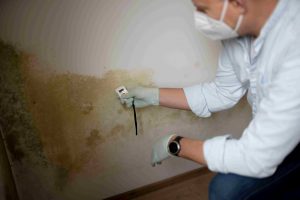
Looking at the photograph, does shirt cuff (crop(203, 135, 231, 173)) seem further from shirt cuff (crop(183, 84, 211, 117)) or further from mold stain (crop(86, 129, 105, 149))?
mold stain (crop(86, 129, 105, 149))

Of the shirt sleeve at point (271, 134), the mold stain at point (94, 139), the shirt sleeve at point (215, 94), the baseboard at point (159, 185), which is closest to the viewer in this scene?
the shirt sleeve at point (271, 134)

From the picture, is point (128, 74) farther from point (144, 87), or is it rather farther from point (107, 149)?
point (107, 149)

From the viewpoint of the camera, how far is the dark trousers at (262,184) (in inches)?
39.6

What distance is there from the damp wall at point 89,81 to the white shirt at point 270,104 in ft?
1.16

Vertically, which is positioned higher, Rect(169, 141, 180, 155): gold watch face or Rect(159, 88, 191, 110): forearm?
Rect(159, 88, 191, 110): forearm

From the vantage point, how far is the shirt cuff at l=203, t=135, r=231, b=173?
0.94 metres

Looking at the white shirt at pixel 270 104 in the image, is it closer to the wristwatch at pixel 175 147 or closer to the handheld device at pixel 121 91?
the wristwatch at pixel 175 147

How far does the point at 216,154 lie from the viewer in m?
0.95

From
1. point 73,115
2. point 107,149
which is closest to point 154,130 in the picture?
point 107,149

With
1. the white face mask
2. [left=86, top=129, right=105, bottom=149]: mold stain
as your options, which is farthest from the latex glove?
the white face mask

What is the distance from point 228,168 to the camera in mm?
936

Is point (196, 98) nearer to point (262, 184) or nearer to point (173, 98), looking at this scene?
point (173, 98)

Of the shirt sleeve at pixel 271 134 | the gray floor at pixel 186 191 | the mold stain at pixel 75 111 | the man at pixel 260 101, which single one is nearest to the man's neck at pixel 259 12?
the man at pixel 260 101

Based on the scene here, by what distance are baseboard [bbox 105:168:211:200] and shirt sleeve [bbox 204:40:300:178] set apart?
2.15ft
